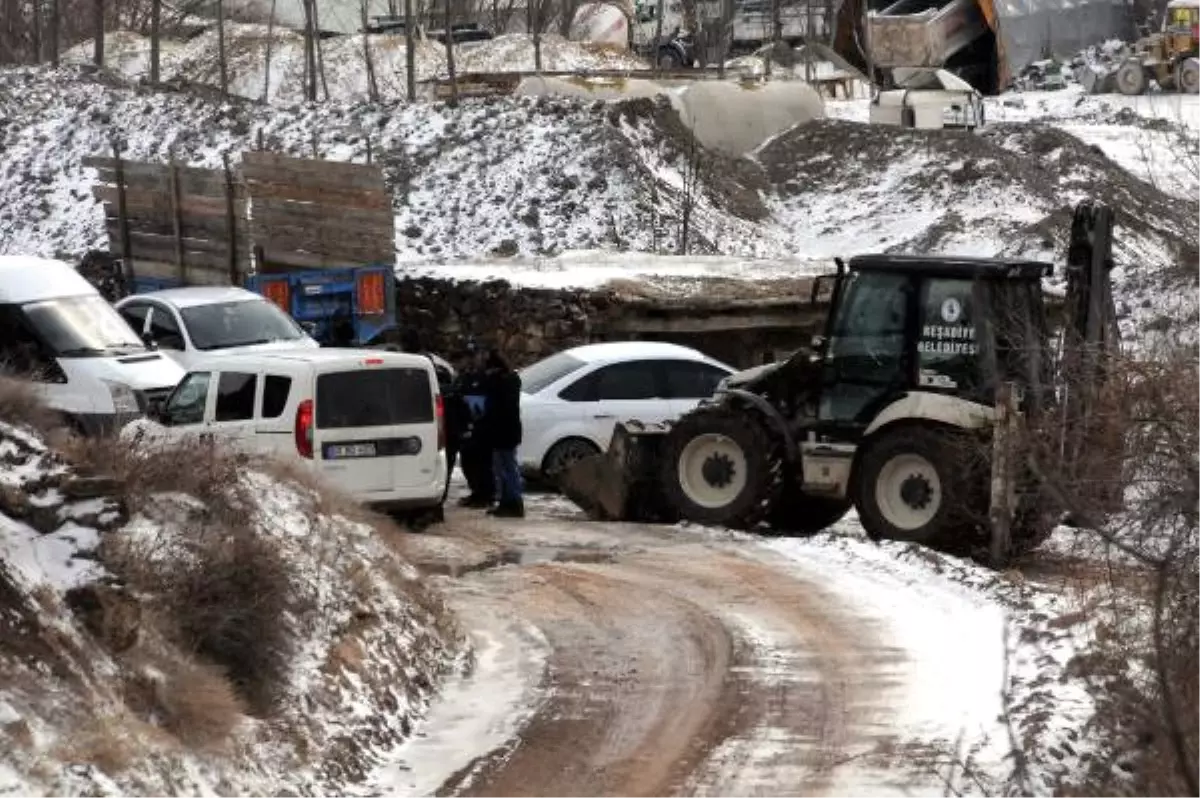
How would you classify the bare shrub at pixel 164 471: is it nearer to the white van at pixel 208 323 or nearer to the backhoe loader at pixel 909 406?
the backhoe loader at pixel 909 406

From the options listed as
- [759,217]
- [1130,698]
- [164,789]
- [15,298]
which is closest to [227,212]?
[15,298]

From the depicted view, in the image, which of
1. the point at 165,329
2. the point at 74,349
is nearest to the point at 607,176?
the point at 165,329

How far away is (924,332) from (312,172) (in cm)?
1266

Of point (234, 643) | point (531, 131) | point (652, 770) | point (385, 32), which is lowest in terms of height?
point (652, 770)

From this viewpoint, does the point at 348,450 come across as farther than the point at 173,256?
No

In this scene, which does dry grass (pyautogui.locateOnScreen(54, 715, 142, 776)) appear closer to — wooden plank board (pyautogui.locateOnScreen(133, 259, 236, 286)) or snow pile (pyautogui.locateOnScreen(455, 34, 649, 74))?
wooden plank board (pyautogui.locateOnScreen(133, 259, 236, 286))

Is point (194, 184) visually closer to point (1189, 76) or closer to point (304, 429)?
point (304, 429)

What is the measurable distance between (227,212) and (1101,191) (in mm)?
16623

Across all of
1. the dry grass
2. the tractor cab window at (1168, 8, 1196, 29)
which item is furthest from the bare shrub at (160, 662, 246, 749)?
the tractor cab window at (1168, 8, 1196, 29)

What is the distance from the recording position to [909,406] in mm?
18078

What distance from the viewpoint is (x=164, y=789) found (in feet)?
27.1

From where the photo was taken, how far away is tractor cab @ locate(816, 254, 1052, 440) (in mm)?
17891

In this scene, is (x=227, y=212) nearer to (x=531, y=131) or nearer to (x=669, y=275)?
(x=669, y=275)

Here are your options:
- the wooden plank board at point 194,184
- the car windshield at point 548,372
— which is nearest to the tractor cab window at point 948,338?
the car windshield at point 548,372
